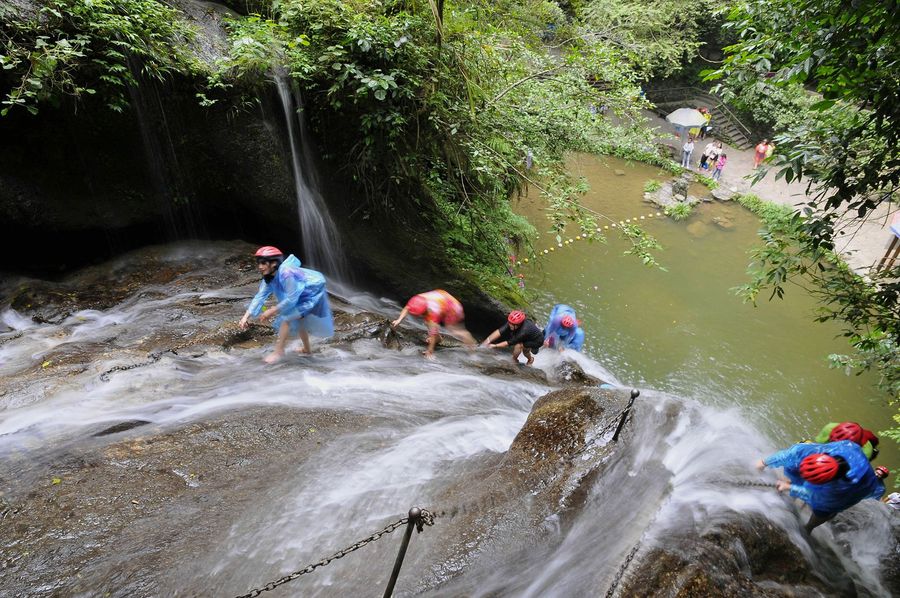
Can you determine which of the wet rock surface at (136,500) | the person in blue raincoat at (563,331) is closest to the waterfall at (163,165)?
the wet rock surface at (136,500)

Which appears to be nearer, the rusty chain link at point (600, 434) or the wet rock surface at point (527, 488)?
the wet rock surface at point (527, 488)

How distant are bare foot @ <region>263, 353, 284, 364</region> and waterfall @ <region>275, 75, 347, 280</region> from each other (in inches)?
124

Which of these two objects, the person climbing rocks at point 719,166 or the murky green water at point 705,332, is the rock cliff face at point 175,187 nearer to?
the murky green water at point 705,332

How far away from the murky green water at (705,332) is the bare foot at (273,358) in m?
6.78

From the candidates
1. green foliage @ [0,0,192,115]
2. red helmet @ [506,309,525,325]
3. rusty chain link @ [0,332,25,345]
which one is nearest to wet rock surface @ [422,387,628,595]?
red helmet @ [506,309,525,325]

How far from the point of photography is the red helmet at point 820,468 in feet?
12.2

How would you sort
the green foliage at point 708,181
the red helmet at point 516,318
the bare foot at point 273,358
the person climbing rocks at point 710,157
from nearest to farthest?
the bare foot at point 273,358 < the red helmet at point 516,318 < the green foliage at point 708,181 < the person climbing rocks at point 710,157

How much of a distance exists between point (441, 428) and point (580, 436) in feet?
4.82

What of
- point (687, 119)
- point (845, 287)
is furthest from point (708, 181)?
point (845, 287)

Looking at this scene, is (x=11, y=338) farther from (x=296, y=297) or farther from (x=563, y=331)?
(x=563, y=331)

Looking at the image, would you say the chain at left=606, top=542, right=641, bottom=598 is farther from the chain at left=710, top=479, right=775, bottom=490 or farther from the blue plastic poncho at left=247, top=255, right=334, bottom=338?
the blue plastic poncho at left=247, top=255, right=334, bottom=338

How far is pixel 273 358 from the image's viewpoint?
19.3ft

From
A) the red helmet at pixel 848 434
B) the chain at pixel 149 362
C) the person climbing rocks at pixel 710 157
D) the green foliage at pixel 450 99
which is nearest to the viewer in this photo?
the red helmet at pixel 848 434

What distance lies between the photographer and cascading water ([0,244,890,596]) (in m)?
3.36
